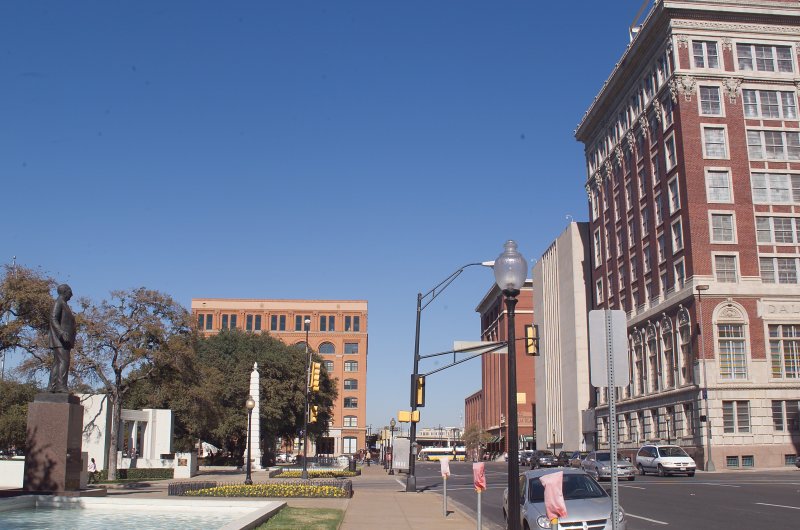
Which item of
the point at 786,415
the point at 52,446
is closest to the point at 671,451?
the point at 786,415

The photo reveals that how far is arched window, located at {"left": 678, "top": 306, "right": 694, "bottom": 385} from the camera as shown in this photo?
58.0 metres

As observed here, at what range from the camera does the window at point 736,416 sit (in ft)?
181

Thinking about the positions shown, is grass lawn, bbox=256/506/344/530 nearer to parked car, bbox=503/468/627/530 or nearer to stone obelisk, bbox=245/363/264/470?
parked car, bbox=503/468/627/530

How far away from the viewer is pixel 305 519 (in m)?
19.3

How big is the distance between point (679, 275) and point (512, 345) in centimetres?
5225

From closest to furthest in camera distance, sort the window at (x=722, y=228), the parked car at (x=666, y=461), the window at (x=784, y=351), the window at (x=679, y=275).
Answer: the parked car at (x=666, y=461), the window at (x=784, y=351), the window at (x=722, y=228), the window at (x=679, y=275)

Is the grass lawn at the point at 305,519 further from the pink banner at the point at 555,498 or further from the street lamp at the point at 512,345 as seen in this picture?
the pink banner at the point at 555,498

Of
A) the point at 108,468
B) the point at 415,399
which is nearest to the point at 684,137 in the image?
the point at 415,399

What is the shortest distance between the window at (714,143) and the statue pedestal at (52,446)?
51387mm

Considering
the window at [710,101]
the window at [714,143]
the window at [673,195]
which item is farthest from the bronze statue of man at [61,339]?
the window at [710,101]

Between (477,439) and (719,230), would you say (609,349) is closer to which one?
(719,230)

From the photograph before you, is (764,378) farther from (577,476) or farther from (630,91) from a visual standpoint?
(577,476)

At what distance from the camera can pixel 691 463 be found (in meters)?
42.4

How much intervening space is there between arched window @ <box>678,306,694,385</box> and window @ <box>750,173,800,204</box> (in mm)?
10461
